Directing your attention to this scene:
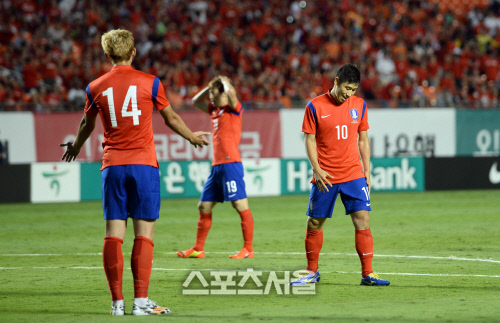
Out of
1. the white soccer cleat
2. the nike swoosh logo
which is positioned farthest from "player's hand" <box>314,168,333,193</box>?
the nike swoosh logo

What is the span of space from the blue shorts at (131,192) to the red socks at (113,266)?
0.66ft

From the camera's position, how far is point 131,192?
5809 millimetres

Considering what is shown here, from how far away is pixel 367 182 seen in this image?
751cm

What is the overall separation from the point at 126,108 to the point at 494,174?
16329 millimetres

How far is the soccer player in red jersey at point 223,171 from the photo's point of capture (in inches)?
376

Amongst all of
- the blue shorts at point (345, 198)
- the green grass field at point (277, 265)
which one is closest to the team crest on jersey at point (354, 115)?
the blue shorts at point (345, 198)

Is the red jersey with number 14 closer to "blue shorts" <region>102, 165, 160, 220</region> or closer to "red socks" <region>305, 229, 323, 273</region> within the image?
"red socks" <region>305, 229, 323, 273</region>

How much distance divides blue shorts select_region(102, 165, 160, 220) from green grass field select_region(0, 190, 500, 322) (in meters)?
0.80

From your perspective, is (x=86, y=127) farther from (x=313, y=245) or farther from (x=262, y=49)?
(x=262, y=49)

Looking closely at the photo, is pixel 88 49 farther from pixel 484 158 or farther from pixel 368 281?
pixel 368 281

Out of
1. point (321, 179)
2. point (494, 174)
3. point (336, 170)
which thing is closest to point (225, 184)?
point (336, 170)

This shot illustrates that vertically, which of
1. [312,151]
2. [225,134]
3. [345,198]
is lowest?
[345,198]

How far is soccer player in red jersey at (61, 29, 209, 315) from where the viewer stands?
226 inches

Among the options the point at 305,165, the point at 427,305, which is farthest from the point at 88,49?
the point at 427,305
